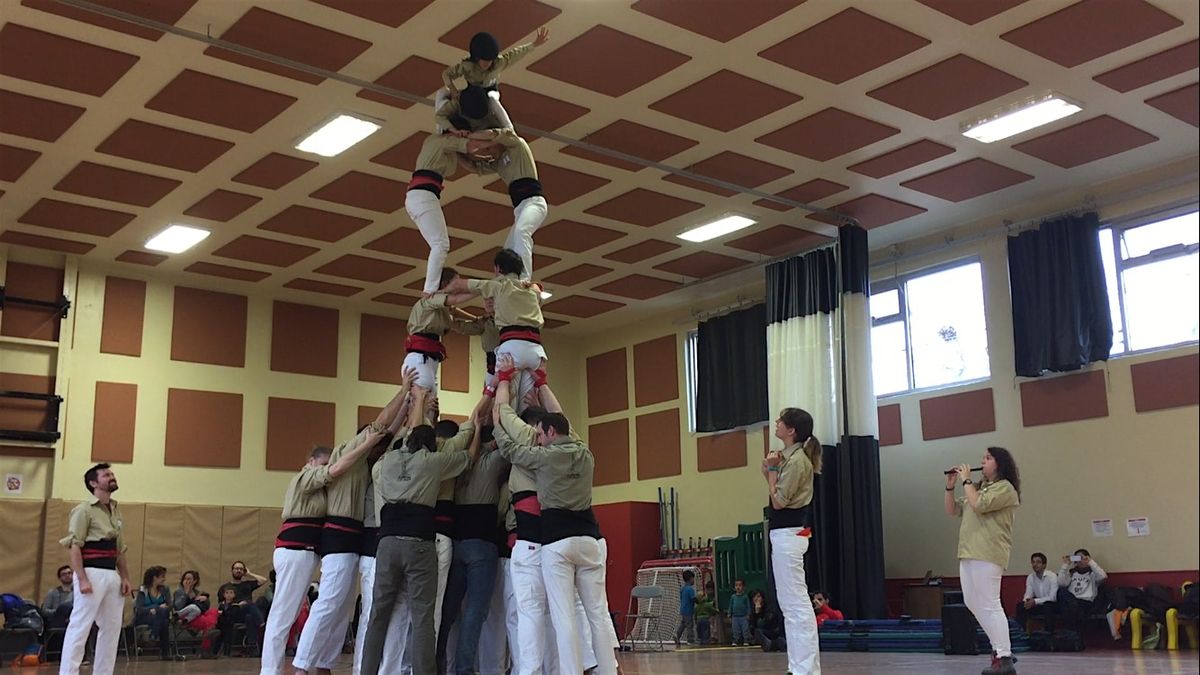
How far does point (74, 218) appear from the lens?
15727 millimetres

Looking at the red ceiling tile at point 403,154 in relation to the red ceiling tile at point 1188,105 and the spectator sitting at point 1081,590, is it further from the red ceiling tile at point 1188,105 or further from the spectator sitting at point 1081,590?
the red ceiling tile at point 1188,105

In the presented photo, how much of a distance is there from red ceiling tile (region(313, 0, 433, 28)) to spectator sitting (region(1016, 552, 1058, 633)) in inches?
435

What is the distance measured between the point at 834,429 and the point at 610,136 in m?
6.40

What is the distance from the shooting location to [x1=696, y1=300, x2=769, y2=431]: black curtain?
19188 mm

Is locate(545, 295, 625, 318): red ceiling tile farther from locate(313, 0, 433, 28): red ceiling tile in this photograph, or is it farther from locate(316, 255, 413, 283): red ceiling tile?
locate(313, 0, 433, 28): red ceiling tile

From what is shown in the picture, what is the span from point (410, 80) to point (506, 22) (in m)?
1.68

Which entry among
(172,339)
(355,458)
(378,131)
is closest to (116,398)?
(172,339)

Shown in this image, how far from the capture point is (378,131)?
13.0 meters

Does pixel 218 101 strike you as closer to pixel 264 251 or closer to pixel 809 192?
pixel 264 251

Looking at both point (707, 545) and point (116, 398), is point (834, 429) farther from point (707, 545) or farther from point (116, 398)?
point (116, 398)

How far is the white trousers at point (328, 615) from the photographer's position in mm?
7859

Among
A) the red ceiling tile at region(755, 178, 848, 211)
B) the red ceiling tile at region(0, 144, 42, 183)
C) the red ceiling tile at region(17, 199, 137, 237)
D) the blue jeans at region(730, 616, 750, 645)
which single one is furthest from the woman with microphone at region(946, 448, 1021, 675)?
the red ceiling tile at region(17, 199, 137, 237)

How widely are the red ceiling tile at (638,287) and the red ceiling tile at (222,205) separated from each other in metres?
6.93

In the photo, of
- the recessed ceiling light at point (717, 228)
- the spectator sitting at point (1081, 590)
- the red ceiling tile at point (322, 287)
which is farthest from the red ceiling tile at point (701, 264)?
the spectator sitting at point (1081, 590)
